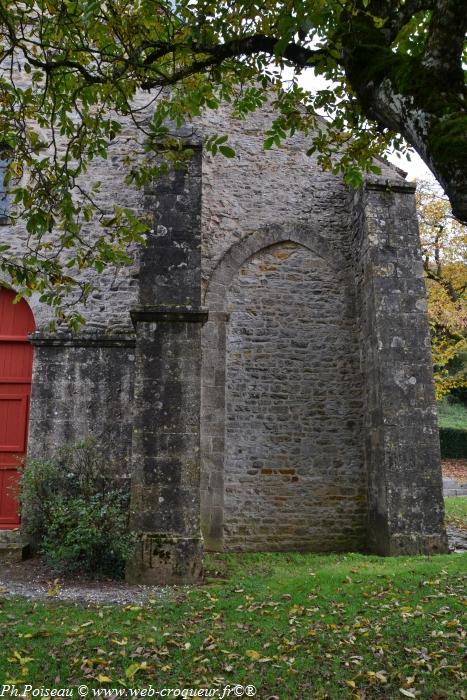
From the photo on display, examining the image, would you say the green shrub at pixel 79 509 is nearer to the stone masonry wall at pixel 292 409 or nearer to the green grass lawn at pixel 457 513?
the stone masonry wall at pixel 292 409

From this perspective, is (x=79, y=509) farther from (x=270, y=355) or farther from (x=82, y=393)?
(x=270, y=355)

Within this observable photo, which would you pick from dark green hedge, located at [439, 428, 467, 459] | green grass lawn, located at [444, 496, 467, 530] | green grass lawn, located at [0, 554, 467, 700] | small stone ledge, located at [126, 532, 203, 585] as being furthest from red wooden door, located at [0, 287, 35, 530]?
dark green hedge, located at [439, 428, 467, 459]

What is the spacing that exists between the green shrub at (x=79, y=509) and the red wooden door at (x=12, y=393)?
2.70ft

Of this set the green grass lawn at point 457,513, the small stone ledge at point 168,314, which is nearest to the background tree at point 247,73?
the small stone ledge at point 168,314

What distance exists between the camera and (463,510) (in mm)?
13102

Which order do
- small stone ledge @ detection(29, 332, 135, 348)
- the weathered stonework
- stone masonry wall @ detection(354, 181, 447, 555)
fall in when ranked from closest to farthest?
the weathered stonework
stone masonry wall @ detection(354, 181, 447, 555)
small stone ledge @ detection(29, 332, 135, 348)

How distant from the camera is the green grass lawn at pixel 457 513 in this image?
1123 cm

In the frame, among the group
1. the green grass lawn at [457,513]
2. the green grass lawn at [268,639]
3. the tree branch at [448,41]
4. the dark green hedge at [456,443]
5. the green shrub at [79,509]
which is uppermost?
the tree branch at [448,41]

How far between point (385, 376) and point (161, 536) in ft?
13.0

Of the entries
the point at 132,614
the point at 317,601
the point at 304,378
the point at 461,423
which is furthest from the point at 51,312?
the point at 461,423

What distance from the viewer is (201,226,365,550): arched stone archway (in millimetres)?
8789

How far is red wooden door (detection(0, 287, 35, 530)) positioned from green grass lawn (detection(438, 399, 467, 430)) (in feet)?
64.3

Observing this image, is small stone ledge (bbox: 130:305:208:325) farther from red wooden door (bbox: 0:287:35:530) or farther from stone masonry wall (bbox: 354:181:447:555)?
stone masonry wall (bbox: 354:181:447:555)

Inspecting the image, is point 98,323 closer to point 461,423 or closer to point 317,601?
point 317,601
